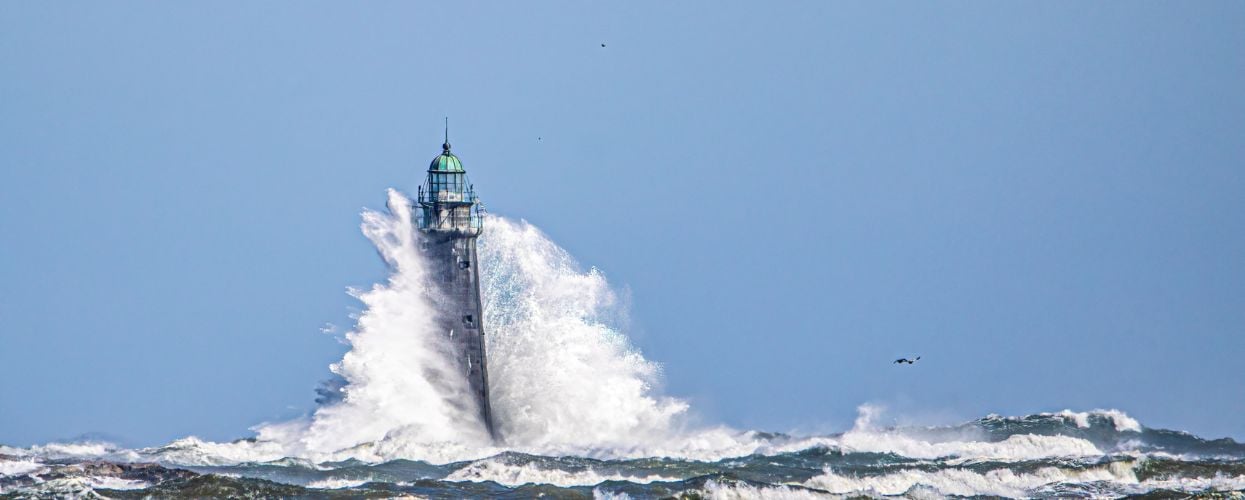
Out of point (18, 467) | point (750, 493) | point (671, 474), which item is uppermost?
point (18, 467)

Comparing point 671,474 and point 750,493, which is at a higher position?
point 671,474

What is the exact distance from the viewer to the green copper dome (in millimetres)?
46156

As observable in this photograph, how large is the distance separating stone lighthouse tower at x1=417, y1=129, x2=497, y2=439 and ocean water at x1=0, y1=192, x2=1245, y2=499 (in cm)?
55

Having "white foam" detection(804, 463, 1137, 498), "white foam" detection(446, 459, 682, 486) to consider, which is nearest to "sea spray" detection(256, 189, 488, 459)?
"white foam" detection(446, 459, 682, 486)

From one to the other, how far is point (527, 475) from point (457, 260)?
37.0 feet

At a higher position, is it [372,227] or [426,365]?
[372,227]

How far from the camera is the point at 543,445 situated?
157ft

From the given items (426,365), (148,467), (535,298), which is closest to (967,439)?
(535,298)

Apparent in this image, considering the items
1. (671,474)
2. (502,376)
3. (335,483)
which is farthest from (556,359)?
(335,483)

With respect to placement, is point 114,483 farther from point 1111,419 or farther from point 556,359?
point 1111,419

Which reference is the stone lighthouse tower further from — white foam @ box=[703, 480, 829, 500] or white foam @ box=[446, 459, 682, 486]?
white foam @ box=[703, 480, 829, 500]

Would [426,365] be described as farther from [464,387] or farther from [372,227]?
[372,227]

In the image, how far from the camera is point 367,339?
1900 inches

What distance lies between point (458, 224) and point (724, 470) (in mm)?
10614
